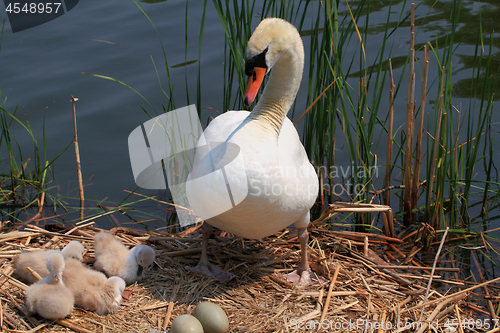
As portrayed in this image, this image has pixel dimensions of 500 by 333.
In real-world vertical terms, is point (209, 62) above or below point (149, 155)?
A: above

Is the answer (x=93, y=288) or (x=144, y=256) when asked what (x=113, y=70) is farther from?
(x=93, y=288)

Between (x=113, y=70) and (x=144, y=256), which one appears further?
(x=113, y=70)

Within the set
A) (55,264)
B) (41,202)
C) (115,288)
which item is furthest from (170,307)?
(41,202)

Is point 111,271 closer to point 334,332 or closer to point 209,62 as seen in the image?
point 334,332

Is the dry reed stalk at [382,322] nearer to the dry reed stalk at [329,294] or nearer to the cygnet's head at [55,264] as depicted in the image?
the dry reed stalk at [329,294]

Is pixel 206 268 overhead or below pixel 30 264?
below

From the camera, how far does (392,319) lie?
3637mm

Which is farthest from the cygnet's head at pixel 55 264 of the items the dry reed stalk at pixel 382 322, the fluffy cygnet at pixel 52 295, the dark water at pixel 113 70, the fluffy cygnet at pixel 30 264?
the dry reed stalk at pixel 382 322

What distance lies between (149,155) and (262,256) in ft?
7.79

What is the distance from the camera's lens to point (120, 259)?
397 cm

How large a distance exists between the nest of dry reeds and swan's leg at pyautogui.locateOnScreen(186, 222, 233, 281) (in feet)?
0.19

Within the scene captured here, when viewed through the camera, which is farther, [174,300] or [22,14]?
[22,14]

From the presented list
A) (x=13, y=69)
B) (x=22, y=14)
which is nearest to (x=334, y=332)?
(x=13, y=69)

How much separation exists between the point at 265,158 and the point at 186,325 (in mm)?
1290
